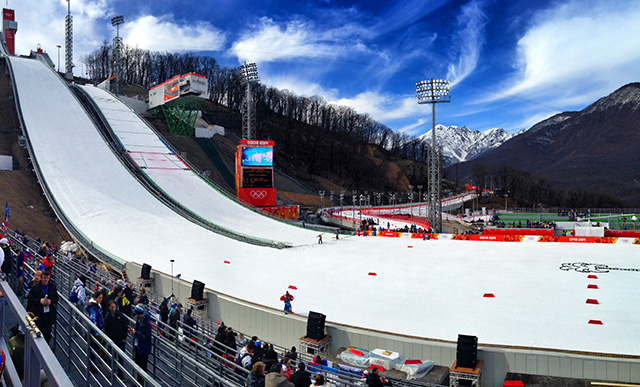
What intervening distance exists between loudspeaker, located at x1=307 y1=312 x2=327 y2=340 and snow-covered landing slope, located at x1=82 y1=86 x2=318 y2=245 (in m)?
18.0

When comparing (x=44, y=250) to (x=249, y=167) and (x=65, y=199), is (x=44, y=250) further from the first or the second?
(x=249, y=167)

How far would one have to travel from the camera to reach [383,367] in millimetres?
8844

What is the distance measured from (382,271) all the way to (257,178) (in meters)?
24.4

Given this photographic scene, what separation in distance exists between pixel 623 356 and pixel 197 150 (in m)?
49.4

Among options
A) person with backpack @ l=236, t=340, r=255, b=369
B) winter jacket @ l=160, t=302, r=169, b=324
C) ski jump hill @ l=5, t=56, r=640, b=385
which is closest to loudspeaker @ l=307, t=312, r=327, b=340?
ski jump hill @ l=5, t=56, r=640, b=385

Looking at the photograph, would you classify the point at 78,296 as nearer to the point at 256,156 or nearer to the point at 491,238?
the point at 491,238

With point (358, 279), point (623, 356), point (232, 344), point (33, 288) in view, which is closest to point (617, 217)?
point (358, 279)

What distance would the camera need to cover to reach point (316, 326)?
10242mm

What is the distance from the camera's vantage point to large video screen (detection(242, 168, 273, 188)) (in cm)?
4141

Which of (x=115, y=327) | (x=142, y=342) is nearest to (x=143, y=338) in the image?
(x=142, y=342)

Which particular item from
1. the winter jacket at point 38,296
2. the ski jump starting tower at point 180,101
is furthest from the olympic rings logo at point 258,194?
the winter jacket at point 38,296

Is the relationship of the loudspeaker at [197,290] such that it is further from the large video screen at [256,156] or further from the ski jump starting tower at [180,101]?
the ski jump starting tower at [180,101]

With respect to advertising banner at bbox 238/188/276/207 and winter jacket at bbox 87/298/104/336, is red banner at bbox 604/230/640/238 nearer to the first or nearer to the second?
advertising banner at bbox 238/188/276/207

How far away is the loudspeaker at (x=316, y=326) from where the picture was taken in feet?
33.5
